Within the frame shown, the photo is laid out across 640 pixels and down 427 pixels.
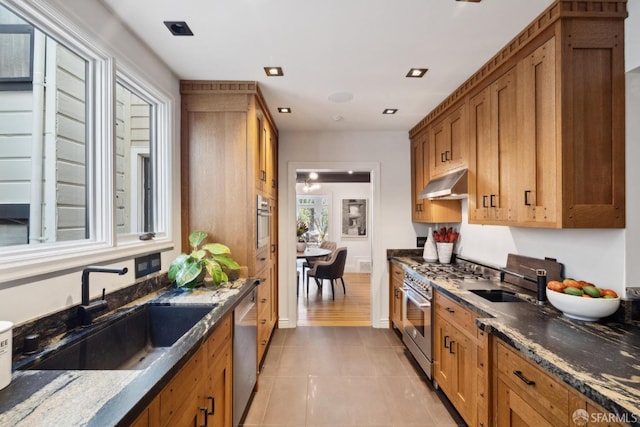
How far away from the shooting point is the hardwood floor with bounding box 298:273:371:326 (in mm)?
4113

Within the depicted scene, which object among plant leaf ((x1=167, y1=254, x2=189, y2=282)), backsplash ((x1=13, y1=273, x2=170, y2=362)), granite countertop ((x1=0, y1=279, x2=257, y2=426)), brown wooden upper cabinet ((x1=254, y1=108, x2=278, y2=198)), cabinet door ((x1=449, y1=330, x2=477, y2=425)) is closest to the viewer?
granite countertop ((x1=0, y1=279, x2=257, y2=426))

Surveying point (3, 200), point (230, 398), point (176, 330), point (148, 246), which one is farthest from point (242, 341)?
point (3, 200)

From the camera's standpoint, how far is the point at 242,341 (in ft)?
6.63

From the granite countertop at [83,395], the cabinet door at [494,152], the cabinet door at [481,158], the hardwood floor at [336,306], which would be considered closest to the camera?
the granite countertop at [83,395]

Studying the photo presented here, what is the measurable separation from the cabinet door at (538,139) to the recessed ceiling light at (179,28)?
207 centimetres

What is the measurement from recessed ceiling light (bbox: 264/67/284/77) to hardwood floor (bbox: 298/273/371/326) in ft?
10.1

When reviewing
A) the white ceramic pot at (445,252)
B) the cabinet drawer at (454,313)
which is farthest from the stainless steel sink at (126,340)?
the white ceramic pot at (445,252)

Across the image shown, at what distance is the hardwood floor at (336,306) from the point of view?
13.5ft

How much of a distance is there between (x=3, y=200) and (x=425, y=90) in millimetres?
2913

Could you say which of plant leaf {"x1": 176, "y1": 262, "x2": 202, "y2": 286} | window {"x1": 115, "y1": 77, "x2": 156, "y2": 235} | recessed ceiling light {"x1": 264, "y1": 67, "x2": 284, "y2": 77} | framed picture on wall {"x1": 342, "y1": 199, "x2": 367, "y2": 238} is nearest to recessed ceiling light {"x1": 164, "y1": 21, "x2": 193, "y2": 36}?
window {"x1": 115, "y1": 77, "x2": 156, "y2": 235}

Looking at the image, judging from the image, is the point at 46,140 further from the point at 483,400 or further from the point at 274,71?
the point at 483,400

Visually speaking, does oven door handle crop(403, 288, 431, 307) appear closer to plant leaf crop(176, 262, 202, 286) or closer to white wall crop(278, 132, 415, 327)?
white wall crop(278, 132, 415, 327)

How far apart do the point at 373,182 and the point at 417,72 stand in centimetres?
173

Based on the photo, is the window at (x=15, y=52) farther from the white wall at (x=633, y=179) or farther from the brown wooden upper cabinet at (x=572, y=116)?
the white wall at (x=633, y=179)
